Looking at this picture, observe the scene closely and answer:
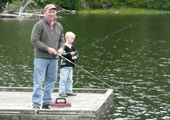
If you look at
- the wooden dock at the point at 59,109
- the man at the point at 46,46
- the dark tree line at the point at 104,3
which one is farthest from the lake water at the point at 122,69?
the dark tree line at the point at 104,3

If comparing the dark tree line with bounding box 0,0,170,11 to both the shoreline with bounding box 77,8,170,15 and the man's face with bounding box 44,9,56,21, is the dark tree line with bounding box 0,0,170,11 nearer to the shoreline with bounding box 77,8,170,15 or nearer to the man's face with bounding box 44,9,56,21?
the shoreline with bounding box 77,8,170,15

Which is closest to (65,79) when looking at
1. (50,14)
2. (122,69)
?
(50,14)

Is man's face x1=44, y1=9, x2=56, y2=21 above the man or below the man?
above

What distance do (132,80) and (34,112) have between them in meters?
8.36

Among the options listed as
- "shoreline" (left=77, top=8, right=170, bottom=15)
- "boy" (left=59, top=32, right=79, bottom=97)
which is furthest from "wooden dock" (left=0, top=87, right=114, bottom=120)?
"shoreline" (left=77, top=8, right=170, bottom=15)

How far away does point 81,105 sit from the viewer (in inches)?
472

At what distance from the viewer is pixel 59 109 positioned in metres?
11.1

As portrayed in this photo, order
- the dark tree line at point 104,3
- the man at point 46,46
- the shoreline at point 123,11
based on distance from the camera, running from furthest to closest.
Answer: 1. the dark tree line at point 104,3
2. the shoreline at point 123,11
3. the man at point 46,46

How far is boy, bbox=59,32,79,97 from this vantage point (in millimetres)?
12345

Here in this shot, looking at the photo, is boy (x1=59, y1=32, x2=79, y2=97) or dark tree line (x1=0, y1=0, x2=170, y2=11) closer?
boy (x1=59, y1=32, x2=79, y2=97)

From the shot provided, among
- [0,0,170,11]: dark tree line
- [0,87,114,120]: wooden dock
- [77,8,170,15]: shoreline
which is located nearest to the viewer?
[0,87,114,120]: wooden dock

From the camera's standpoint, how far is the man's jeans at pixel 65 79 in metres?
12.6

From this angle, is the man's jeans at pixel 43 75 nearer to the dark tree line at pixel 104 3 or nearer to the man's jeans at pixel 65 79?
the man's jeans at pixel 65 79

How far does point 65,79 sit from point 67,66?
373 mm
